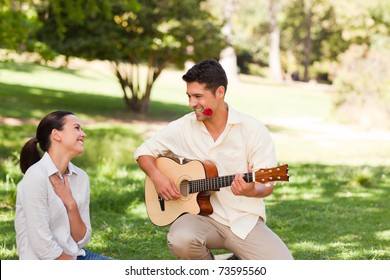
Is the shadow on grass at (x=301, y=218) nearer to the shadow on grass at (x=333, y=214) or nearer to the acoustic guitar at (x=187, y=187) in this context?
the shadow on grass at (x=333, y=214)

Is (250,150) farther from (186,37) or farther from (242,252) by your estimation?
(186,37)

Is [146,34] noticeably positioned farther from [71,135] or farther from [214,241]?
[71,135]

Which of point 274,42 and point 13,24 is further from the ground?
point 274,42

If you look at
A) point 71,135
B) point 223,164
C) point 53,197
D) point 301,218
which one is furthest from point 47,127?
point 301,218

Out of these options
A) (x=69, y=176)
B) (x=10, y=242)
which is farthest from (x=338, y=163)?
(x=69, y=176)

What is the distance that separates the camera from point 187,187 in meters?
5.27

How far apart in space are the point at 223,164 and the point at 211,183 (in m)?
0.21

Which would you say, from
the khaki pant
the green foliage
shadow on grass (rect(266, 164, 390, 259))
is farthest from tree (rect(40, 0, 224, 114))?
the khaki pant

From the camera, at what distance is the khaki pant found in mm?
Answer: 5004

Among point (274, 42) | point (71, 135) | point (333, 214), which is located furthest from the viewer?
point (274, 42)

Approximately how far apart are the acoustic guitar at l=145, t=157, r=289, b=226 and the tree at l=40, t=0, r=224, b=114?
16532 millimetres

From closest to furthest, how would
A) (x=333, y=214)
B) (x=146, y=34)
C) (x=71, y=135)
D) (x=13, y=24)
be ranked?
(x=71, y=135) → (x=333, y=214) → (x=13, y=24) → (x=146, y=34)

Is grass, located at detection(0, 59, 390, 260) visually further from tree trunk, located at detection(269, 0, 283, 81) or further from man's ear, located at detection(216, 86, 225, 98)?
tree trunk, located at detection(269, 0, 283, 81)

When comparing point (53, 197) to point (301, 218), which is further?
point (301, 218)
